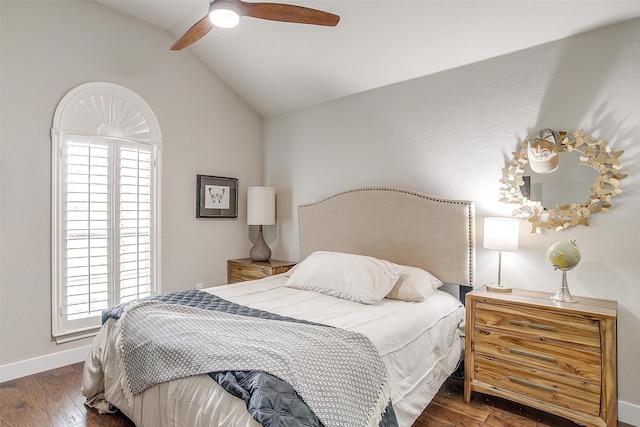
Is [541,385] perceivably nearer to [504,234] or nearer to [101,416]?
[504,234]

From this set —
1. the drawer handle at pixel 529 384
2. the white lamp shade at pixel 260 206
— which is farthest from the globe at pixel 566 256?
the white lamp shade at pixel 260 206

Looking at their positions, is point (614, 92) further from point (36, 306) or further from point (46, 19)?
point (36, 306)

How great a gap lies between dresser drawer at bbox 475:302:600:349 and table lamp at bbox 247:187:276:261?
7.98 feet

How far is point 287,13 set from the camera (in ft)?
6.76

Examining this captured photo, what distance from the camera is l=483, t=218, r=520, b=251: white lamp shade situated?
2.44m

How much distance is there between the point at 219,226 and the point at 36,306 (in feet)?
5.89

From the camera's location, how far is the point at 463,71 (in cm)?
290

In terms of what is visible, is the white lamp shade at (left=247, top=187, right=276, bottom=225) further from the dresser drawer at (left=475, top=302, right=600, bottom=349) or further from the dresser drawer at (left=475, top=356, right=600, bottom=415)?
the dresser drawer at (left=475, top=356, right=600, bottom=415)

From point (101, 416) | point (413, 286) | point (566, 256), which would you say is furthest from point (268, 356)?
point (566, 256)

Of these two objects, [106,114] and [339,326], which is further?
[106,114]

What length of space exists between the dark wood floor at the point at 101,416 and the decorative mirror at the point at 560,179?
4.03 feet

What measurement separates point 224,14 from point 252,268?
8.50ft

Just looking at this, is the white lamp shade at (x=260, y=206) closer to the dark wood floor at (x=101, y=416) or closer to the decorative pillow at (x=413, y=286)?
the decorative pillow at (x=413, y=286)

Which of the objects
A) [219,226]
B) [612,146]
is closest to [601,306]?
[612,146]
